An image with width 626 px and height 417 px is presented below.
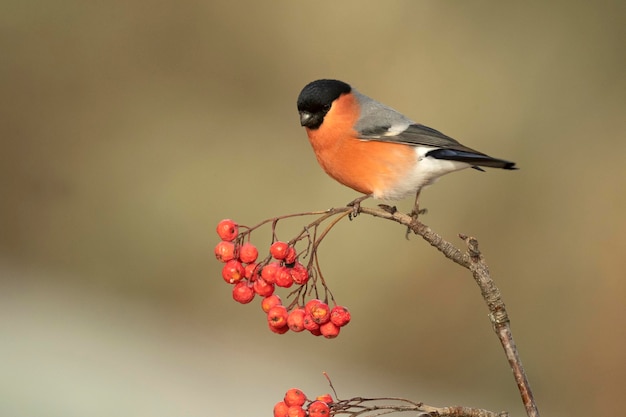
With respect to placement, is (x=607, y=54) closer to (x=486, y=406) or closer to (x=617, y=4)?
(x=617, y=4)

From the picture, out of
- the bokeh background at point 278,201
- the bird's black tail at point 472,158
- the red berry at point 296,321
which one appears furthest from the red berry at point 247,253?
the bokeh background at point 278,201

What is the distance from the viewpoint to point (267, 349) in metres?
3.83

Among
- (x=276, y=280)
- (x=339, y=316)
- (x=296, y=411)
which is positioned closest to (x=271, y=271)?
(x=276, y=280)

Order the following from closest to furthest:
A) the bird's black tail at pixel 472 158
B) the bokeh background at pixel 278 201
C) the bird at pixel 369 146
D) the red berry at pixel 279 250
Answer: the red berry at pixel 279 250
the bird's black tail at pixel 472 158
the bird at pixel 369 146
the bokeh background at pixel 278 201

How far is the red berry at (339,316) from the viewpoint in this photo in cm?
138

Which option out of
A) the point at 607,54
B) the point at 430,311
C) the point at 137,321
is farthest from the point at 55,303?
the point at 607,54

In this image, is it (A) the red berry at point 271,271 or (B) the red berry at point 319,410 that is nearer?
(B) the red berry at point 319,410

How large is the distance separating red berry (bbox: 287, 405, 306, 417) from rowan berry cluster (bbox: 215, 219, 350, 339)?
131 millimetres

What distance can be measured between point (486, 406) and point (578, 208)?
94 cm

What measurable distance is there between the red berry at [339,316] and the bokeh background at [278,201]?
210 centimetres

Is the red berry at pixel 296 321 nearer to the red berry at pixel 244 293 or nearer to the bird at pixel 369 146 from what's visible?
the red berry at pixel 244 293

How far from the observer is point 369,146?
Result: 6.79 feet

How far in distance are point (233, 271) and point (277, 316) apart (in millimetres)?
113

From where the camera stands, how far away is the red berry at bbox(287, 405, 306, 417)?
1.28m
